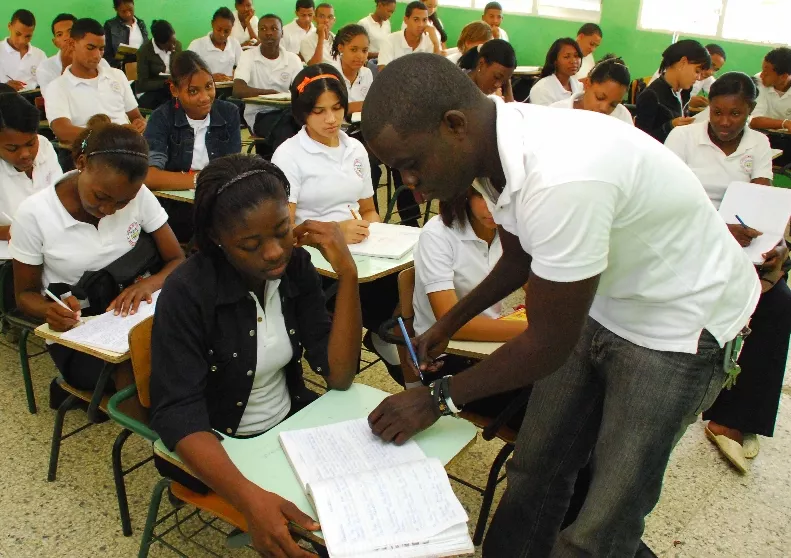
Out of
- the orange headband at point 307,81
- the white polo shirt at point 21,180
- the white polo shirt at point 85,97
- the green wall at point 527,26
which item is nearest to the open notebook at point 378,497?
the orange headband at point 307,81

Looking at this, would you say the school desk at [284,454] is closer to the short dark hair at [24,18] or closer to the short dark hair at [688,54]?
the short dark hair at [688,54]

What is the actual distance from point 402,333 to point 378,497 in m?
0.61

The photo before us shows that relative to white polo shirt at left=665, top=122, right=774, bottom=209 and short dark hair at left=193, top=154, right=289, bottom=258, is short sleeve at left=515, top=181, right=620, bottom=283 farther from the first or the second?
white polo shirt at left=665, top=122, right=774, bottom=209

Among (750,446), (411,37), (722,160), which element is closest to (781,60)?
(722,160)

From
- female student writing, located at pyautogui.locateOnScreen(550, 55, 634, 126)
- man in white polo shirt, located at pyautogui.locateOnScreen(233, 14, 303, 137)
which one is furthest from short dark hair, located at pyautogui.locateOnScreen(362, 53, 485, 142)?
man in white polo shirt, located at pyautogui.locateOnScreen(233, 14, 303, 137)

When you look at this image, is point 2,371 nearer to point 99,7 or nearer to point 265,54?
point 265,54

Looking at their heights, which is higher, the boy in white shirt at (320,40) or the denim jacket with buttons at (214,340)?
the boy in white shirt at (320,40)

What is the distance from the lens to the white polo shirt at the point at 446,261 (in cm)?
190

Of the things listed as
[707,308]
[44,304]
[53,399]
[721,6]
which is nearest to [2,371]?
[53,399]

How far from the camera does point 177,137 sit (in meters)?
3.28

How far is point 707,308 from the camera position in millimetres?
1201

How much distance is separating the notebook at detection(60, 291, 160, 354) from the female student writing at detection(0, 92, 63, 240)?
3.41ft

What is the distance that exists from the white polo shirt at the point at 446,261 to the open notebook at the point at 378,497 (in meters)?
0.68

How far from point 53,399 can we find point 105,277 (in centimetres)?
60
